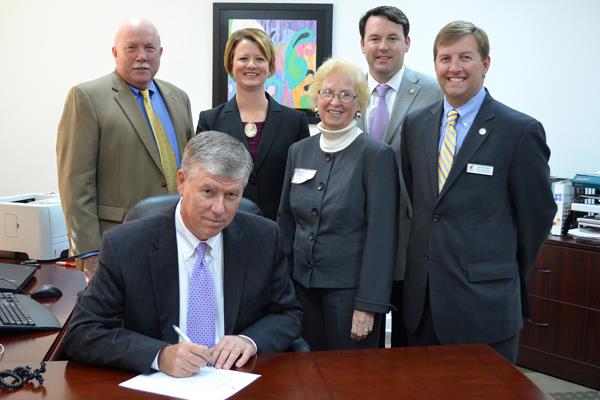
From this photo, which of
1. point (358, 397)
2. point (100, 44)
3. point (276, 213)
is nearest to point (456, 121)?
point (276, 213)

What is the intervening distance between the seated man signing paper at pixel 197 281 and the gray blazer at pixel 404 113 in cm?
83

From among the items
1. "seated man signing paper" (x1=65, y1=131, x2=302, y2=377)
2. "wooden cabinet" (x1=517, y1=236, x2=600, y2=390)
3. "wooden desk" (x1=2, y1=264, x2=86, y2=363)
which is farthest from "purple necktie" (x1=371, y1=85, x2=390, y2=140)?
"wooden cabinet" (x1=517, y1=236, x2=600, y2=390)

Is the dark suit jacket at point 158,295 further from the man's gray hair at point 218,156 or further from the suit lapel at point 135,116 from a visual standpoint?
the suit lapel at point 135,116

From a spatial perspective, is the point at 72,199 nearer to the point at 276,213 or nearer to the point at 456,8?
the point at 276,213

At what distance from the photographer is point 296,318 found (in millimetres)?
2053

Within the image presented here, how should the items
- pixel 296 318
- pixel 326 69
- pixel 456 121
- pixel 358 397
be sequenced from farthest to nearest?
pixel 326 69 < pixel 456 121 < pixel 296 318 < pixel 358 397

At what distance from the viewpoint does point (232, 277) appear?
2.00m

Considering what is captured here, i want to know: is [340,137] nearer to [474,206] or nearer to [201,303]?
[474,206]

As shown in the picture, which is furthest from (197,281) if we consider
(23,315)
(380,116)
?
(380,116)

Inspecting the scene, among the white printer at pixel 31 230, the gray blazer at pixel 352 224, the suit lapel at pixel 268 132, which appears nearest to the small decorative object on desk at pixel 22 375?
the gray blazer at pixel 352 224

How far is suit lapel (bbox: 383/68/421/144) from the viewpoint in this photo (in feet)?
9.41

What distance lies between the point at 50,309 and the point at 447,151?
5.00 ft

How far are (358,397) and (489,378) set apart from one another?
368 millimetres

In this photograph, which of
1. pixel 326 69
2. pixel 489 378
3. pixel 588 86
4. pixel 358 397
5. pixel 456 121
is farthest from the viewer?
pixel 588 86
